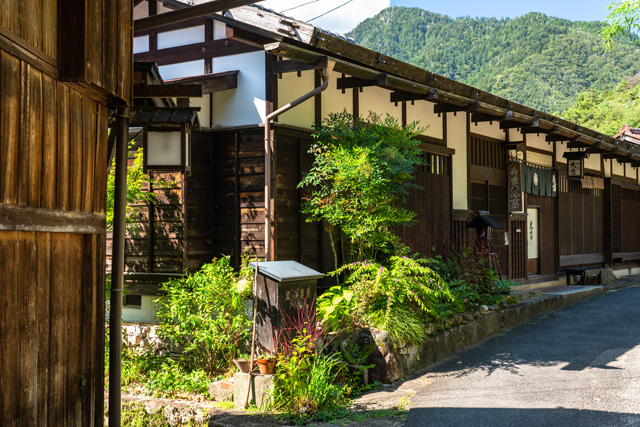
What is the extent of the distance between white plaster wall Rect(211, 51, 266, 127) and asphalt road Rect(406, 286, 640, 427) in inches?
190

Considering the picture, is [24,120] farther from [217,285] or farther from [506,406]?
[506,406]

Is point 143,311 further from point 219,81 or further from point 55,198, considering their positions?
point 55,198

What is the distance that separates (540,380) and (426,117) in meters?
6.69

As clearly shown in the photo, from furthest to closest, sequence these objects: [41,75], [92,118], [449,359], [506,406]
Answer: [449,359] → [506,406] → [92,118] → [41,75]

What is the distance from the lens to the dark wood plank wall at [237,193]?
991cm

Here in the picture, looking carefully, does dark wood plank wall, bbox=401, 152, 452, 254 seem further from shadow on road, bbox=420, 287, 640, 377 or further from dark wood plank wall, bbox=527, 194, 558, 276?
dark wood plank wall, bbox=527, 194, 558, 276

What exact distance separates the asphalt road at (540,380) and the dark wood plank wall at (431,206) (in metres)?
2.14

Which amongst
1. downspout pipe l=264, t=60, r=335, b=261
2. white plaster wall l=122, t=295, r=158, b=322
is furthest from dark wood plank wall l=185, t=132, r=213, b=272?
downspout pipe l=264, t=60, r=335, b=261

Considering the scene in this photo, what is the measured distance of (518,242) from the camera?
1683cm

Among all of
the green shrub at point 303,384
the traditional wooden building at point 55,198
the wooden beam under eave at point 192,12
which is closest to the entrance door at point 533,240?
the green shrub at point 303,384

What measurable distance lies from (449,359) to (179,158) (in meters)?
5.17

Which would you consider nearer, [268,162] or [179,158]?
[179,158]

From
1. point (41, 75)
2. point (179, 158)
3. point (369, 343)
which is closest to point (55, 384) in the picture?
point (41, 75)

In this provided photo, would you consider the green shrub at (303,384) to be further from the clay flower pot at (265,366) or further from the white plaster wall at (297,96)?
the white plaster wall at (297,96)
